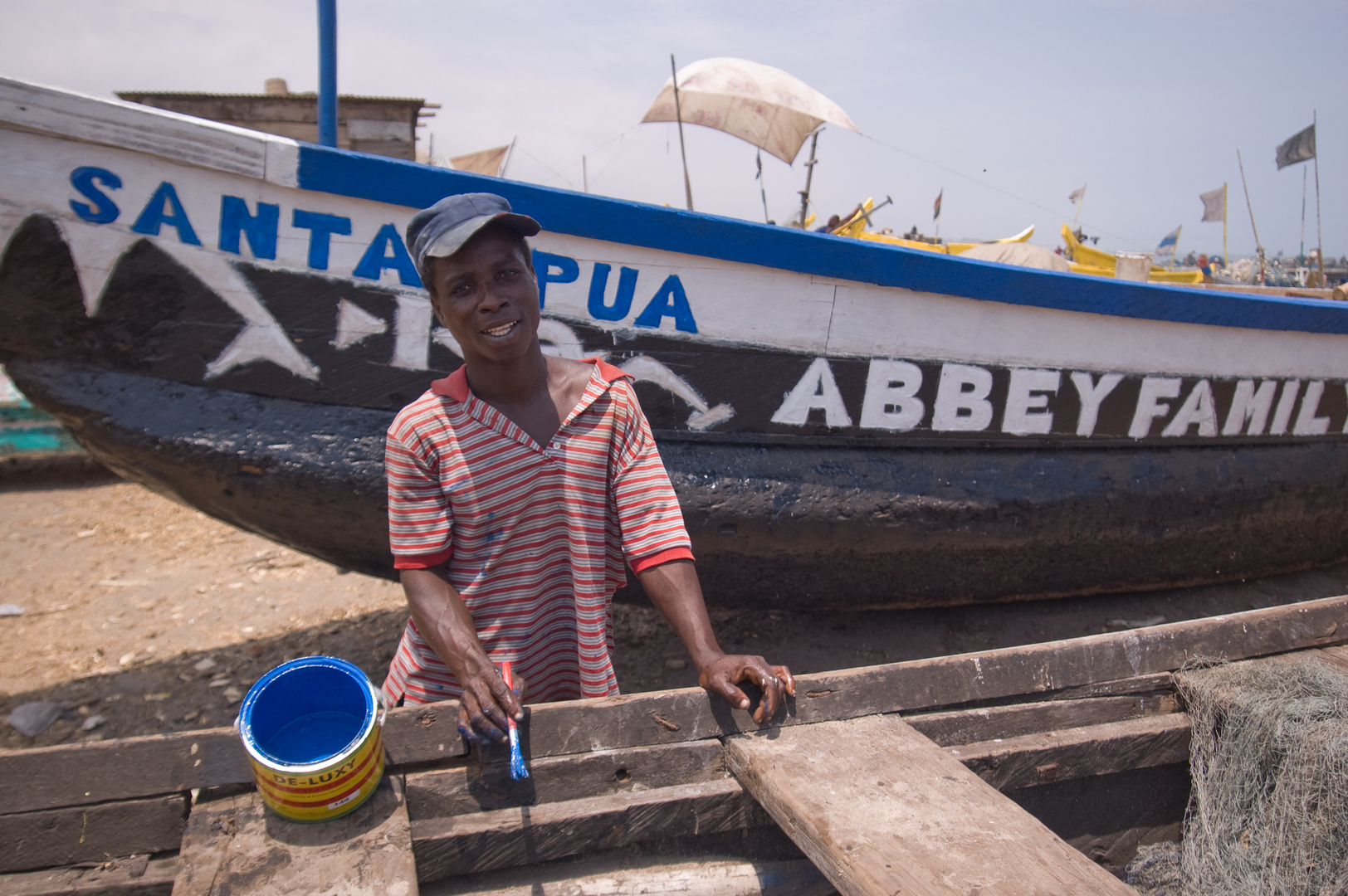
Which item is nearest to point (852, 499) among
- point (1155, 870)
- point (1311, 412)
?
point (1155, 870)

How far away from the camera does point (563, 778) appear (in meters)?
1.36

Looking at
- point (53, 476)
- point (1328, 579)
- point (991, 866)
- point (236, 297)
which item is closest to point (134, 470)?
point (236, 297)

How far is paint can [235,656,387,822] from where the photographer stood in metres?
1.13

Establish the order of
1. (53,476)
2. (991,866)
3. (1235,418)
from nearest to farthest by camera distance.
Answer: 1. (991,866)
2. (1235,418)
3. (53,476)

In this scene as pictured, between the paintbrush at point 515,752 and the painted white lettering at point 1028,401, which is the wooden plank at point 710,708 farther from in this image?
the painted white lettering at point 1028,401

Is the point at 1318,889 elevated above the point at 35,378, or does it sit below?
below

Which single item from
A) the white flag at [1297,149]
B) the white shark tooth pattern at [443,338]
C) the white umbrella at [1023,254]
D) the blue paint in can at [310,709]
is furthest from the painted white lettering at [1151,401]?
the white flag at [1297,149]

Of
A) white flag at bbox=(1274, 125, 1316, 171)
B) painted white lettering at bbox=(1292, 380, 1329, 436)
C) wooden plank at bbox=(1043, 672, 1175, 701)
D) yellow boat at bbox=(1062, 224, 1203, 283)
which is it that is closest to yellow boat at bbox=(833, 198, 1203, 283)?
yellow boat at bbox=(1062, 224, 1203, 283)

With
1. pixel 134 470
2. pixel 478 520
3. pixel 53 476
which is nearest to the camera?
pixel 478 520

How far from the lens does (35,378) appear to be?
2.19 meters

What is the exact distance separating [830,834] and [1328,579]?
3.94 metres

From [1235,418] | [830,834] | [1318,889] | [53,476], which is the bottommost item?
[53,476]

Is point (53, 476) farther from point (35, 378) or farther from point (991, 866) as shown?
point (991, 866)

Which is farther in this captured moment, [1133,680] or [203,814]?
[1133,680]
